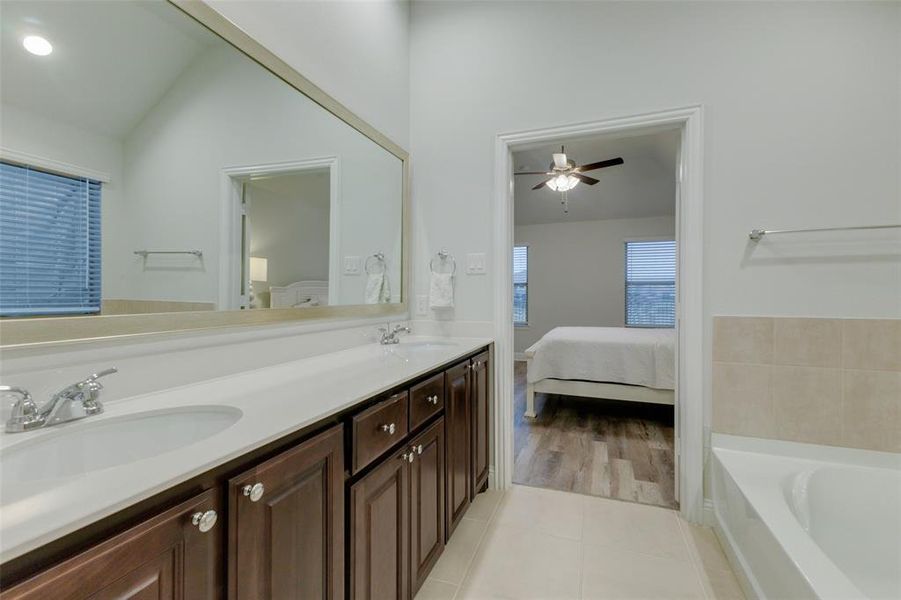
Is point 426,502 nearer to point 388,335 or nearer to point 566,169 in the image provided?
point 388,335

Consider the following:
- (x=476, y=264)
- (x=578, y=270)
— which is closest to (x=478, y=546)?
(x=476, y=264)

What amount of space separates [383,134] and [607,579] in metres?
2.35

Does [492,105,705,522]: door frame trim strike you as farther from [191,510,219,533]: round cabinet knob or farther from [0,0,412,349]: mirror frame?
[191,510,219,533]: round cabinet knob

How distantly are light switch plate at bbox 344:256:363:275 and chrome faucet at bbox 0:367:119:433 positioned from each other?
1.14 meters

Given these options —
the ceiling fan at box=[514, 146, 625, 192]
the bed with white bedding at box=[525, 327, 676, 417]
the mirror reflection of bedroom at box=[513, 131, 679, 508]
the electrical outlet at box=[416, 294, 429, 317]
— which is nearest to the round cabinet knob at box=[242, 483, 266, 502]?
the electrical outlet at box=[416, 294, 429, 317]

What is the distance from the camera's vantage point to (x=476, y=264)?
7.62 feet

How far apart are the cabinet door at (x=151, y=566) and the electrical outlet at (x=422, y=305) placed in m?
1.81

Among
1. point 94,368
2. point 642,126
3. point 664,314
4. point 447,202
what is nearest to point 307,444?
point 94,368

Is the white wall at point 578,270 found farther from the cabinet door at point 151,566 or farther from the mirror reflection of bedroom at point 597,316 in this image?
the cabinet door at point 151,566

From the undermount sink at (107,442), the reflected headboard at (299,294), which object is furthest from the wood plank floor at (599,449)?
the undermount sink at (107,442)

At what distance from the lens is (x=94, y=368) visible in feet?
3.15

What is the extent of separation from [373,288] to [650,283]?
204 inches

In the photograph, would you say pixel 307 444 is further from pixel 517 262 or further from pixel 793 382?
pixel 517 262

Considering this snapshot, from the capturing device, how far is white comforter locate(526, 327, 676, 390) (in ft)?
11.0
